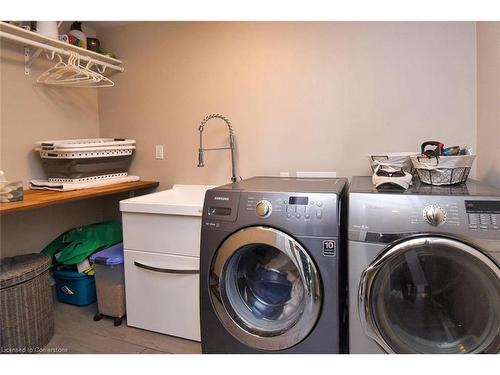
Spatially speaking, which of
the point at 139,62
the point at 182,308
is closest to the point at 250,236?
the point at 182,308

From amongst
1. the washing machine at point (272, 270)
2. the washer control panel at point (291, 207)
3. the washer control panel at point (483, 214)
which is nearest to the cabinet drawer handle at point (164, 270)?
the washing machine at point (272, 270)

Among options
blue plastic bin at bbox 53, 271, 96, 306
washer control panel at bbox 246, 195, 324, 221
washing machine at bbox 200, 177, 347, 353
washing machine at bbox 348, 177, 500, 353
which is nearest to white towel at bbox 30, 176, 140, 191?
blue plastic bin at bbox 53, 271, 96, 306

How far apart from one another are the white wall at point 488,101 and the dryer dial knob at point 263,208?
111cm

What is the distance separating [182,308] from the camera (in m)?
1.85

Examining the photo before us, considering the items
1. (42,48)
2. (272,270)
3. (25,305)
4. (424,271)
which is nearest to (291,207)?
(272,270)

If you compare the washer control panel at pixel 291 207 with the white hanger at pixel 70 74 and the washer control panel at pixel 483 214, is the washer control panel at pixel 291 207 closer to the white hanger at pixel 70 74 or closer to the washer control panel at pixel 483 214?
the washer control panel at pixel 483 214

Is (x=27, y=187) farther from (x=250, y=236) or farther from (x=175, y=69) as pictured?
(x=250, y=236)

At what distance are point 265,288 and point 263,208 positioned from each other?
1.33ft

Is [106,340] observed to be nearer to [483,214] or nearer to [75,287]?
[75,287]

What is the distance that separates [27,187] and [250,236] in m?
1.70

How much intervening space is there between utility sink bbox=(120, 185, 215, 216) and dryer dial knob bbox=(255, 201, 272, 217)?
456 mm

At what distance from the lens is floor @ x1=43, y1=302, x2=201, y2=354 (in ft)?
5.83

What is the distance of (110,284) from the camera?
6.68 feet

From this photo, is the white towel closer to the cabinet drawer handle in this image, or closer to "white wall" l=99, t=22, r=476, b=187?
"white wall" l=99, t=22, r=476, b=187
